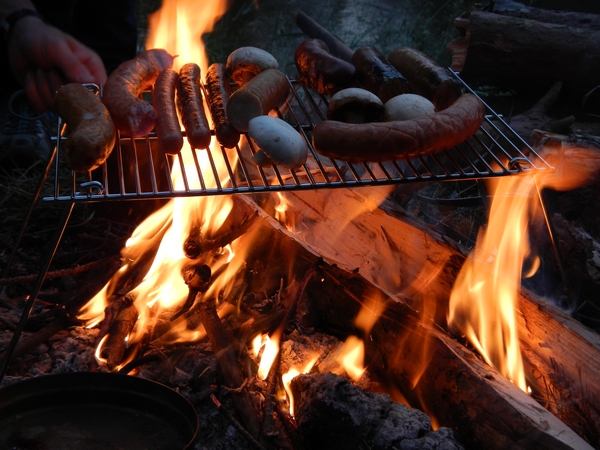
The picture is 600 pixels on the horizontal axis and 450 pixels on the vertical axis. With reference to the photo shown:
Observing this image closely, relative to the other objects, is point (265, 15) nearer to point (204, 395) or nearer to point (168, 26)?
point (168, 26)

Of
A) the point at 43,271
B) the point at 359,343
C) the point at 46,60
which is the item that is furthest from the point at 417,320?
the point at 46,60

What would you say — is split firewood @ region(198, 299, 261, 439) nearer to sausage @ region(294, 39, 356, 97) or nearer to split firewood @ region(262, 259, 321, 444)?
split firewood @ region(262, 259, 321, 444)

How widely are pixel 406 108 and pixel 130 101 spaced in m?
1.26

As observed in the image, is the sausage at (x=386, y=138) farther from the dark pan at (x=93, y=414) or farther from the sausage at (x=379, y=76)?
the dark pan at (x=93, y=414)

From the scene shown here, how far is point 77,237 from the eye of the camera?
360 cm

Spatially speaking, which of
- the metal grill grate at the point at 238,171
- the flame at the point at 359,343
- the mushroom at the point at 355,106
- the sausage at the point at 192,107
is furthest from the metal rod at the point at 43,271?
the flame at the point at 359,343

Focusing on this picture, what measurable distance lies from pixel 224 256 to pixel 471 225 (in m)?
1.93

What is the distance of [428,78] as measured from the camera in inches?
108

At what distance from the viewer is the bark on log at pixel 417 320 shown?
76.9 inches

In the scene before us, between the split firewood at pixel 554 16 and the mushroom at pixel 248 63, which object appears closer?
the mushroom at pixel 248 63

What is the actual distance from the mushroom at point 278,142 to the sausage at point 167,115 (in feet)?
1.08

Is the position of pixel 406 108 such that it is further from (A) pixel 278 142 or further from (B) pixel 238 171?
(B) pixel 238 171

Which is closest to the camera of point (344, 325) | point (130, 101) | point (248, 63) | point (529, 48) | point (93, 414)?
point (93, 414)

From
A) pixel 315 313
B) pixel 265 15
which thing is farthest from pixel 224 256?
pixel 265 15
